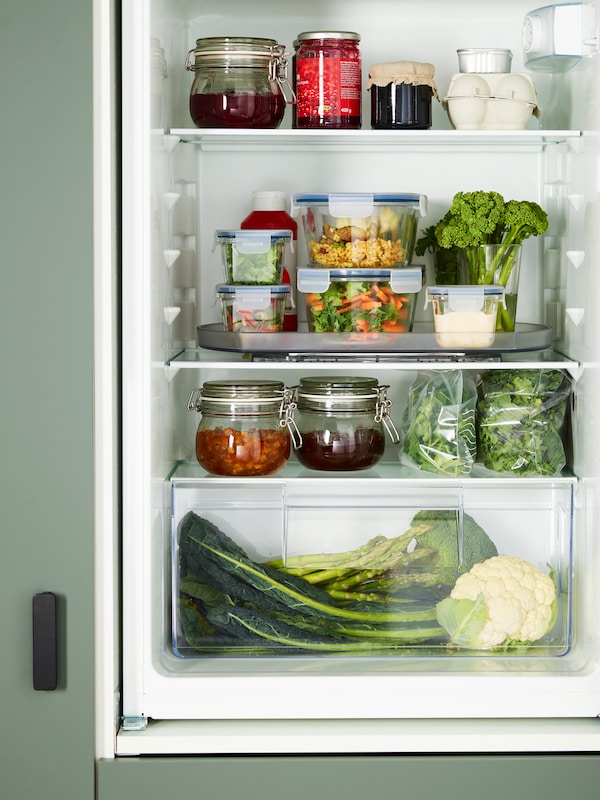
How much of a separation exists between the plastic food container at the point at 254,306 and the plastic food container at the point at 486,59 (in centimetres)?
53

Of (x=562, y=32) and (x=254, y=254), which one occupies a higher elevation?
(x=562, y=32)

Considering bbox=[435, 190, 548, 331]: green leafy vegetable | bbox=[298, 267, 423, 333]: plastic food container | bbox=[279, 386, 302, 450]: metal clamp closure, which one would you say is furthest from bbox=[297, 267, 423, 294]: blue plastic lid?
bbox=[279, 386, 302, 450]: metal clamp closure

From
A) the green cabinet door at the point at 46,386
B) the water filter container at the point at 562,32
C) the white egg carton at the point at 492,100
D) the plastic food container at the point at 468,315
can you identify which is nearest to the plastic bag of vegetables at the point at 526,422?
the plastic food container at the point at 468,315

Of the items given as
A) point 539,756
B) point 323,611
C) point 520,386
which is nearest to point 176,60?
point 520,386

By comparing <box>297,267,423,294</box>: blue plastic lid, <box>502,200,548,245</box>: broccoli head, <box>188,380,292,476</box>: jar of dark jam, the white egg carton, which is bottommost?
<box>188,380,292,476</box>: jar of dark jam

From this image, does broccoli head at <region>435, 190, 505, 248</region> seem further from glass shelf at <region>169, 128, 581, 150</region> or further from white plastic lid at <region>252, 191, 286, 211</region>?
white plastic lid at <region>252, 191, 286, 211</region>

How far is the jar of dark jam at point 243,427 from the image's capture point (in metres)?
1.80

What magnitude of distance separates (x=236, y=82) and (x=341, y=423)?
2.11 feet

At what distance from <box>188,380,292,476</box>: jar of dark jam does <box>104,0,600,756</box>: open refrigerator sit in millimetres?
44

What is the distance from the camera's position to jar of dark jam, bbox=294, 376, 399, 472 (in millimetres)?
1821

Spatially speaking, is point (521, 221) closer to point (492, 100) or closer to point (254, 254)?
point (492, 100)

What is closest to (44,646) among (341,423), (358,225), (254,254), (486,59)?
(341,423)

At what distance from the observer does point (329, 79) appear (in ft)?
5.81

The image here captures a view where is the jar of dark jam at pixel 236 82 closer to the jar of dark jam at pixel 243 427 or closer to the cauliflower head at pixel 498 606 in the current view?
the jar of dark jam at pixel 243 427
